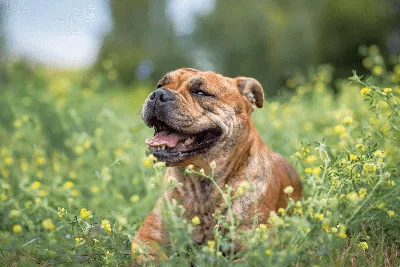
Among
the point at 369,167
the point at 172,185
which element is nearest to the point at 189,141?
the point at 172,185

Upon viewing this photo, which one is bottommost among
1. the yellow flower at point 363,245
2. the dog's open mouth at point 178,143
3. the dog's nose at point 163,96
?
the yellow flower at point 363,245

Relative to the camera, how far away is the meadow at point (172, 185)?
3.07m

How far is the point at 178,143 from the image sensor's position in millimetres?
4180

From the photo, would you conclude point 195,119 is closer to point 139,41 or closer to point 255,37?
point 255,37

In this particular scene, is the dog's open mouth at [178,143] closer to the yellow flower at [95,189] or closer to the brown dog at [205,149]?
the brown dog at [205,149]

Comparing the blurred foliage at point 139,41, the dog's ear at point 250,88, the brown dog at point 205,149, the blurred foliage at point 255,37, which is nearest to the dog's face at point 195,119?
the brown dog at point 205,149

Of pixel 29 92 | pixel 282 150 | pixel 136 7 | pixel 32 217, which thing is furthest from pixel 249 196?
pixel 136 7

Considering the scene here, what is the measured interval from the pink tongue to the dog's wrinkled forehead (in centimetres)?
35

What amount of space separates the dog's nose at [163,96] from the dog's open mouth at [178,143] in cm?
20

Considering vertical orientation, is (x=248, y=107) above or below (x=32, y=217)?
above

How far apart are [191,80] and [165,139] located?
1.56ft

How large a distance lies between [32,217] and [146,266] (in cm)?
171

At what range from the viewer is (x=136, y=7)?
16.2 metres

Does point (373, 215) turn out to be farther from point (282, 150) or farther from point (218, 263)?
point (282, 150)
